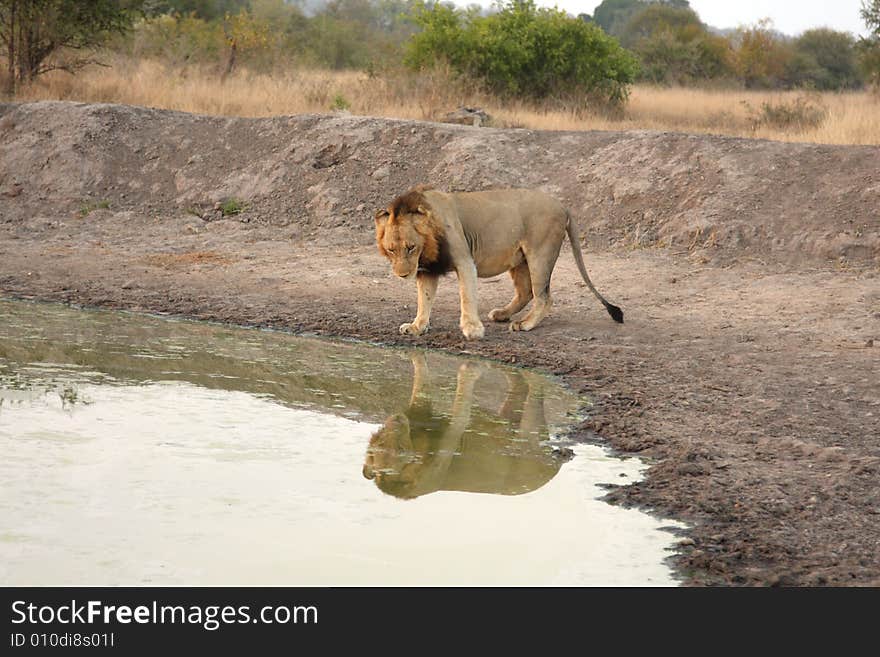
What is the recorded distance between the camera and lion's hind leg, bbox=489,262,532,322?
388 inches

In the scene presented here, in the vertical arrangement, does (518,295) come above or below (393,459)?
above

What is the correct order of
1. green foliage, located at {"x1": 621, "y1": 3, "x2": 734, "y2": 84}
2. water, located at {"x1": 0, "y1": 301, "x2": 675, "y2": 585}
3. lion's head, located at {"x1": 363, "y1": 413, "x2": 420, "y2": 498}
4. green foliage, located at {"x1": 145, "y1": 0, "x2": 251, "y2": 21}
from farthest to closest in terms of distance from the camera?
green foliage, located at {"x1": 145, "y1": 0, "x2": 251, "y2": 21}
green foliage, located at {"x1": 621, "y1": 3, "x2": 734, "y2": 84}
lion's head, located at {"x1": 363, "y1": 413, "x2": 420, "y2": 498}
water, located at {"x1": 0, "y1": 301, "x2": 675, "y2": 585}

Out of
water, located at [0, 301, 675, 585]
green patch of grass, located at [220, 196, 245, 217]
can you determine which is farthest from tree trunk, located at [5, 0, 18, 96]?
water, located at [0, 301, 675, 585]

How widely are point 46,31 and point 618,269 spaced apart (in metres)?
11.6

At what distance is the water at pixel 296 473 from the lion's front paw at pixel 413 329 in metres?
0.46

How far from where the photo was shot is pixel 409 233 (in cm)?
855

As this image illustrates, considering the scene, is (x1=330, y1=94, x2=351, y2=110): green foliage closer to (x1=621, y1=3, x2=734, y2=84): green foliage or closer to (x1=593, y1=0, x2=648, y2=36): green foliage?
A: (x1=621, y1=3, x2=734, y2=84): green foliage

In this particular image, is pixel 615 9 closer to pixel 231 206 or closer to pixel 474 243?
pixel 231 206

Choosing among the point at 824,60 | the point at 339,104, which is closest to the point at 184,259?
the point at 339,104

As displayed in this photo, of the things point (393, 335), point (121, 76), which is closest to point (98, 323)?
point (393, 335)

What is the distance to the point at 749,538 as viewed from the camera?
5098 millimetres

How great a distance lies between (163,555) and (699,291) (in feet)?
24.7

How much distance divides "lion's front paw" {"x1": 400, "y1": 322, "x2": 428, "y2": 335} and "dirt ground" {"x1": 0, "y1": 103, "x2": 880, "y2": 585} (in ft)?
0.44

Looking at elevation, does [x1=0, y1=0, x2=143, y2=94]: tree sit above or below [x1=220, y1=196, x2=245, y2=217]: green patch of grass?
above
